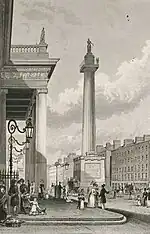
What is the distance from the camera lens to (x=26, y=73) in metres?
22.4

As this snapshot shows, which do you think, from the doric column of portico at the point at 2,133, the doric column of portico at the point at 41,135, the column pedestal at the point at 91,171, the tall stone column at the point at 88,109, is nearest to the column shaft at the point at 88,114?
the tall stone column at the point at 88,109

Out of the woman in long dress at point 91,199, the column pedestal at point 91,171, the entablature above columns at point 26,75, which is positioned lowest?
the woman in long dress at point 91,199

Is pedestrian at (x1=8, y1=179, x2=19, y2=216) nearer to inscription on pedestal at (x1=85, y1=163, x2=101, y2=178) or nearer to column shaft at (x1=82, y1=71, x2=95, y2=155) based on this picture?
inscription on pedestal at (x1=85, y1=163, x2=101, y2=178)

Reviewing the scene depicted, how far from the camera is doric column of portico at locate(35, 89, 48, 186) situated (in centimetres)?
2139

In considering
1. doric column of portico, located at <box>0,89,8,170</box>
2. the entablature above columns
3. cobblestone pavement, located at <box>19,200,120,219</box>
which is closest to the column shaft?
the entablature above columns

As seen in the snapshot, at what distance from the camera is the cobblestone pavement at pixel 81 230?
34.2ft

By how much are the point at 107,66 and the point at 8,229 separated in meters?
4.39

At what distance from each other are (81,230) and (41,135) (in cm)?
1169

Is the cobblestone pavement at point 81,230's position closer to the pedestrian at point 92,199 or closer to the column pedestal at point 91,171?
the pedestrian at point 92,199

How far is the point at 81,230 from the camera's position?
10633mm

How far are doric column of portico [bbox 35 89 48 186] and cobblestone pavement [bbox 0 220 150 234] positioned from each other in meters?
9.94

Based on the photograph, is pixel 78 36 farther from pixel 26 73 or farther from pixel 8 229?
pixel 26 73

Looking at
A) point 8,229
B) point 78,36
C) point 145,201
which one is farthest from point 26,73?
point 8,229

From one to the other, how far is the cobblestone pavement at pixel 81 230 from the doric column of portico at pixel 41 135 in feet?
32.6
